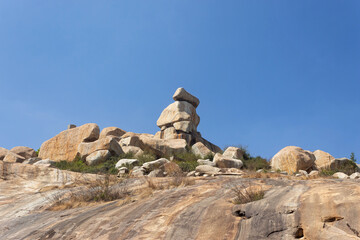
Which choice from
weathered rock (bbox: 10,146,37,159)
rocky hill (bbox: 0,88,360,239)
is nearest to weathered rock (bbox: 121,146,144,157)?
weathered rock (bbox: 10,146,37,159)

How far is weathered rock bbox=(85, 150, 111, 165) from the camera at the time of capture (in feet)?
77.4

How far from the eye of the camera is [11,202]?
911cm

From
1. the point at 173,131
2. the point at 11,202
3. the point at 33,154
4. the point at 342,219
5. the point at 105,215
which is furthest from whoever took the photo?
the point at 173,131

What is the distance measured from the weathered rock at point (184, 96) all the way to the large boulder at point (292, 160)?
44.8 ft

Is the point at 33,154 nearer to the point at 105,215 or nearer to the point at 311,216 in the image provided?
the point at 105,215

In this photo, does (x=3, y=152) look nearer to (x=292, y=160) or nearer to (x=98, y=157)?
(x=98, y=157)

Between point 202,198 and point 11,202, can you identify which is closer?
point 202,198

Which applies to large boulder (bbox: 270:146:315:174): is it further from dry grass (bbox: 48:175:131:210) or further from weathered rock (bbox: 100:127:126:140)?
weathered rock (bbox: 100:127:126:140)

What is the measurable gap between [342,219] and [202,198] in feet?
9.85

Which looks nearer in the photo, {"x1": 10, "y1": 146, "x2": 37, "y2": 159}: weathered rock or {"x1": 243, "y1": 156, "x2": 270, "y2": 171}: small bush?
{"x1": 243, "y1": 156, "x2": 270, "y2": 171}: small bush

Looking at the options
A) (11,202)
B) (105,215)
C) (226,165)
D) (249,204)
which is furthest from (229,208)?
(226,165)

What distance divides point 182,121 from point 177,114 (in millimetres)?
1008

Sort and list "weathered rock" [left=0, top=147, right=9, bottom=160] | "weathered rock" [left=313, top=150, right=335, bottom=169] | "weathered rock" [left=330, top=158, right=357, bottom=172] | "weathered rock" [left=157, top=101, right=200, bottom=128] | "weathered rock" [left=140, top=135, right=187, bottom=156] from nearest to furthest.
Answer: "weathered rock" [left=330, top=158, right=357, bottom=172]
"weathered rock" [left=313, top=150, right=335, bottom=169]
"weathered rock" [left=0, top=147, right=9, bottom=160]
"weathered rock" [left=140, top=135, right=187, bottom=156]
"weathered rock" [left=157, top=101, right=200, bottom=128]

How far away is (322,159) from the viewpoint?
81.1ft
